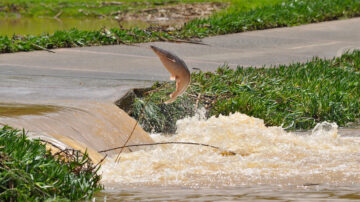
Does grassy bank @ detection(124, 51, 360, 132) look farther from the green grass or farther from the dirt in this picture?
the green grass

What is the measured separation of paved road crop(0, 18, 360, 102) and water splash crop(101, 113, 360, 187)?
102cm

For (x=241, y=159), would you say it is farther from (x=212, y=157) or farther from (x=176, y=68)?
(x=176, y=68)

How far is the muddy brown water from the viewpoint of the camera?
487 centimetres

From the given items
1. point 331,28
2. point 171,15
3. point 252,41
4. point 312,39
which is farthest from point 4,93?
point 171,15

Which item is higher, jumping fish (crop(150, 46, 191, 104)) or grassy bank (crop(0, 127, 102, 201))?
jumping fish (crop(150, 46, 191, 104))

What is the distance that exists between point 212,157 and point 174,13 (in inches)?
609

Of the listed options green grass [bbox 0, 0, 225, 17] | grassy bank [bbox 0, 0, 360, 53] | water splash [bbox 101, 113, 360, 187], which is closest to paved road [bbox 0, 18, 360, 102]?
grassy bank [bbox 0, 0, 360, 53]

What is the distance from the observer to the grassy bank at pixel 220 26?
10.5m

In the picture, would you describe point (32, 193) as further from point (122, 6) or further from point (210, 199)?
point (122, 6)

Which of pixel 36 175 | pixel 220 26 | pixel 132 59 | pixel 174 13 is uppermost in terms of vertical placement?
pixel 174 13

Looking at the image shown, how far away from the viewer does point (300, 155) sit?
253 inches

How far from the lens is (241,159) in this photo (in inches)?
244

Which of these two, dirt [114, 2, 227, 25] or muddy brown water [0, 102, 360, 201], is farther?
dirt [114, 2, 227, 25]

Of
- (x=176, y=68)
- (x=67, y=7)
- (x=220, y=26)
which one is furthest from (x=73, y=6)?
(x=176, y=68)
